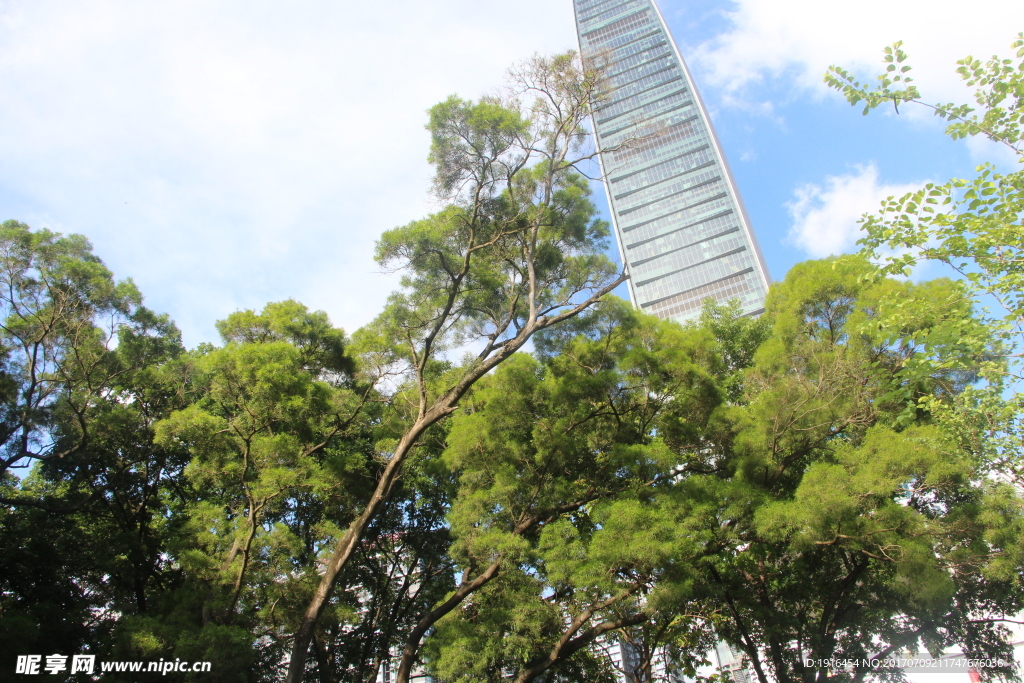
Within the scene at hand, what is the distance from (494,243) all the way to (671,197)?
4939 cm

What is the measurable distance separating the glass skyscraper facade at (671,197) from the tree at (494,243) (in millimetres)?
37219

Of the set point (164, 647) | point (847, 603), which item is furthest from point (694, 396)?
point (164, 647)

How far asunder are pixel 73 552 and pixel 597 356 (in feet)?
27.0

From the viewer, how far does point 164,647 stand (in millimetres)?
6504

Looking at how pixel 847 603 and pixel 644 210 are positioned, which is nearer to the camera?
pixel 847 603

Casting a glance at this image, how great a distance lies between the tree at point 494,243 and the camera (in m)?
8.53

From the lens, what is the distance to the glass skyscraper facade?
48.6 m

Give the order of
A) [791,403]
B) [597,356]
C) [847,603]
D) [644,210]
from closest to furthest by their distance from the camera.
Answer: [791,403] → [847,603] → [597,356] → [644,210]

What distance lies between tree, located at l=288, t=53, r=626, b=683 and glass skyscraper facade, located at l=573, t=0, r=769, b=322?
37219 millimetres

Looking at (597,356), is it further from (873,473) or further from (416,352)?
(873,473)

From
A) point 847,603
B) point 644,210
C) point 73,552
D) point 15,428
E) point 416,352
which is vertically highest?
point 644,210
